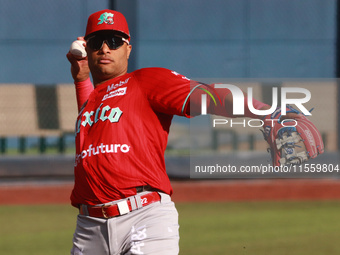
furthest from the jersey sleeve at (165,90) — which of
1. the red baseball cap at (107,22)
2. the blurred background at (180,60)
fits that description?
the blurred background at (180,60)

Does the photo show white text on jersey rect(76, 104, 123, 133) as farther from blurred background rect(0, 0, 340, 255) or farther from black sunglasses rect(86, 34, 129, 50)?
blurred background rect(0, 0, 340, 255)

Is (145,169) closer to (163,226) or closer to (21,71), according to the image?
(163,226)

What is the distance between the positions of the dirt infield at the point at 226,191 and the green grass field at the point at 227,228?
0.18m

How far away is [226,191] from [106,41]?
7381 mm

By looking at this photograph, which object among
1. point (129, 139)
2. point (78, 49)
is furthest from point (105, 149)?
point (78, 49)

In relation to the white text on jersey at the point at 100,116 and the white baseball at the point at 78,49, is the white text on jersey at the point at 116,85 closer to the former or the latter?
the white text on jersey at the point at 100,116

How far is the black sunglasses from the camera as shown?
2.84 metres

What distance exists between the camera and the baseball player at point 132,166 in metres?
2.56

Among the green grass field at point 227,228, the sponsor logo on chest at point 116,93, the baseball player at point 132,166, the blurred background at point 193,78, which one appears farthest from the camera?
the blurred background at point 193,78

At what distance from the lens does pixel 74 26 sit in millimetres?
11812

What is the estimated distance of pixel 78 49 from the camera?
3.19 meters

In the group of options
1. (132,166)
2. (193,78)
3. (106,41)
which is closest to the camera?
(132,166)

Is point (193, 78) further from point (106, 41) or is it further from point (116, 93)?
point (116, 93)

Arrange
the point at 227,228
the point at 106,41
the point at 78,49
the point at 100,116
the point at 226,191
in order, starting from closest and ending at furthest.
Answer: the point at 100,116
the point at 106,41
the point at 78,49
the point at 227,228
the point at 226,191
